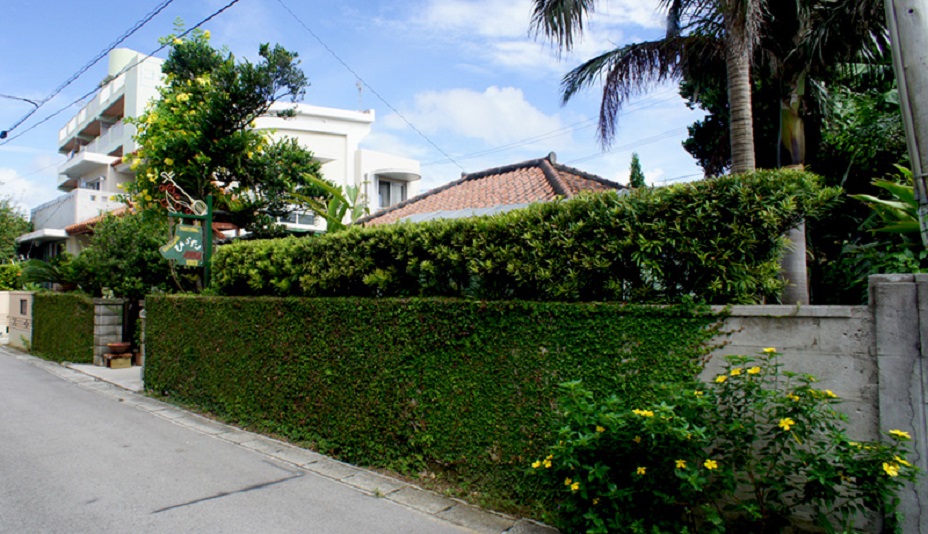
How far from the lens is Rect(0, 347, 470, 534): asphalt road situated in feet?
16.0

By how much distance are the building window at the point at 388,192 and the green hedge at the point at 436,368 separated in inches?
823

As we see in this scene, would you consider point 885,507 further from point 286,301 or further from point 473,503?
point 286,301

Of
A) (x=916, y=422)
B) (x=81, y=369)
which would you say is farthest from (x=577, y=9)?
(x=81, y=369)

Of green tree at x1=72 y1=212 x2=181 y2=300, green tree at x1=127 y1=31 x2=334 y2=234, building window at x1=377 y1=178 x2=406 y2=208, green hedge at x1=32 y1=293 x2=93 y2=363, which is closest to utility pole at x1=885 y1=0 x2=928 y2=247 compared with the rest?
green tree at x1=127 y1=31 x2=334 y2=234

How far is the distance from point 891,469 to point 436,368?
12.5 ft

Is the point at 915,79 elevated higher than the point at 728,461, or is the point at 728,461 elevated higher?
the point at 915,79

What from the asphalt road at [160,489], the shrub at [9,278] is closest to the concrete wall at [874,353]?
the asphalt road at [160,489]

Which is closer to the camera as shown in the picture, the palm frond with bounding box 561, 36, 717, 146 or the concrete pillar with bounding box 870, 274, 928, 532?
the concrete pillar with bounding box 870, 274, 928, 532

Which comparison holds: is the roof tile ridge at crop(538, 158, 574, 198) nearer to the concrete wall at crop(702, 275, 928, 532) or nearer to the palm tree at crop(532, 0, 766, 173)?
the palm tree at crop(532, 0, 766, 173)

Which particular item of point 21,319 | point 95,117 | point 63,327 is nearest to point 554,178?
point 63,327

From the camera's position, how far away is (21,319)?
793 inches

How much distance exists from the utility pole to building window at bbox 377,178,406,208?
26.3 meters

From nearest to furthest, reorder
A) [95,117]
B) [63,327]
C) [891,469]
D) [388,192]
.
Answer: [891,469], [63,327], [388,192], [95,117]

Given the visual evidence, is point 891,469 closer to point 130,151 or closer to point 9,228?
point 130,151
